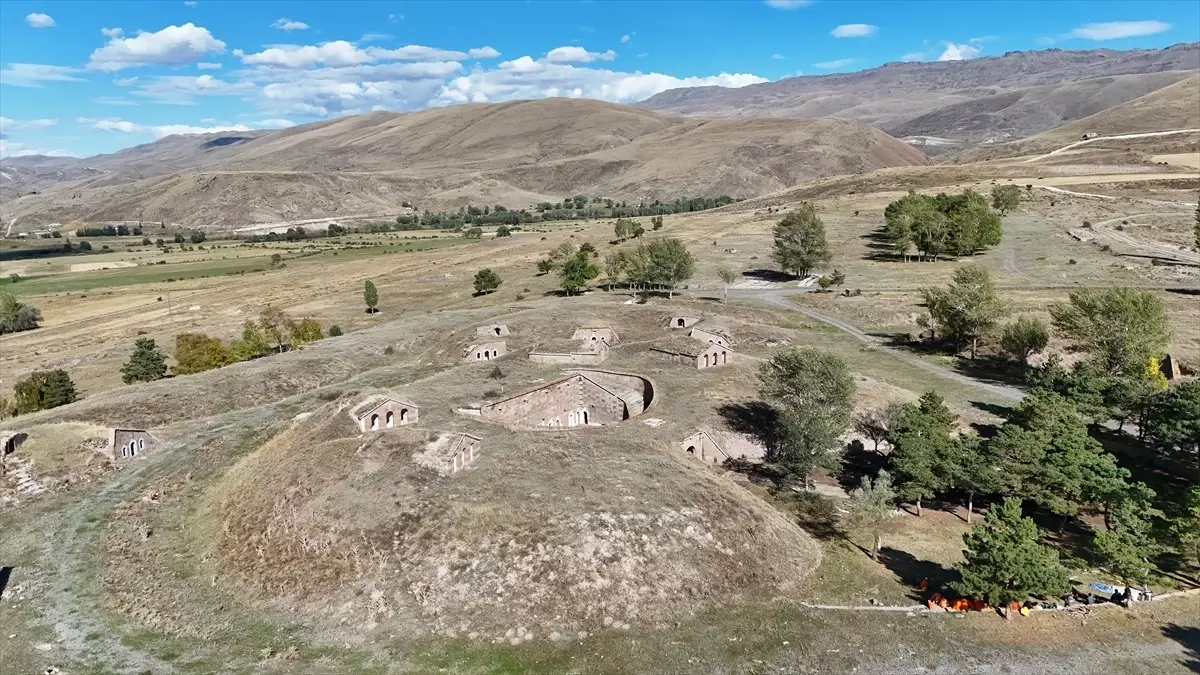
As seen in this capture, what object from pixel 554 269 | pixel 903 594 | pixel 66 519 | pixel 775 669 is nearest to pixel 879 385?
pixel 903 594

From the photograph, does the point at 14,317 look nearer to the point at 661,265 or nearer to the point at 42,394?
the point at 42,394

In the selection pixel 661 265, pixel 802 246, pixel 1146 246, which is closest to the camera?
pixel 661 265

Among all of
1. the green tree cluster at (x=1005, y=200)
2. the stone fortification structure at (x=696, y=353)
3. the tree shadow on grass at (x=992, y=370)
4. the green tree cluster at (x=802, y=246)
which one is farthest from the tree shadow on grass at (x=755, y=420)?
the green tree cluster at (x=1005, y=200)

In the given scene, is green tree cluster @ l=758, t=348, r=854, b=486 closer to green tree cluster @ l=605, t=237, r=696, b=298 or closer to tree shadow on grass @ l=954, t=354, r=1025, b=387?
tree shadow on grass @ l=954, t=354, r=1025, b=387

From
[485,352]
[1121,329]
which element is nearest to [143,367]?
[485,352]

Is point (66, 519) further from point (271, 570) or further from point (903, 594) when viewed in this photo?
point (903, 594)

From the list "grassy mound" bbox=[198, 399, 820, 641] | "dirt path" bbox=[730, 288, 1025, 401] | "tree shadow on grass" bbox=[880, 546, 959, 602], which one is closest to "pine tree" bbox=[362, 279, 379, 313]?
"dirt path" bbox=[730, 288, 1025, 401]

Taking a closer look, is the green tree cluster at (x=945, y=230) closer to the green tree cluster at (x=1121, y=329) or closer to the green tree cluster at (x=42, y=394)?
the green tree cluster at (x=1121, y=329)
